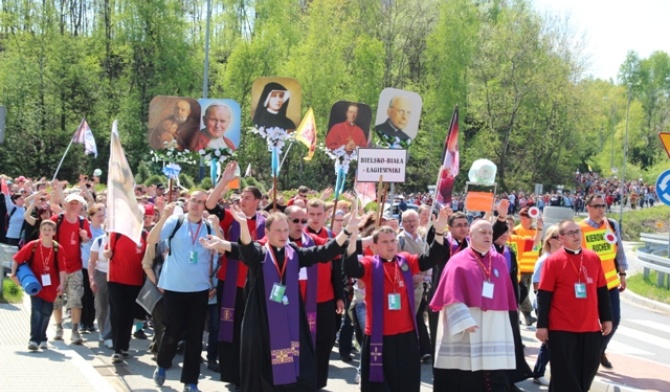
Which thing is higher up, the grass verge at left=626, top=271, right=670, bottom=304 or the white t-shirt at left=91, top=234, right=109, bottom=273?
the white t-shirt at left=91, top=234, right=109, bottom=273

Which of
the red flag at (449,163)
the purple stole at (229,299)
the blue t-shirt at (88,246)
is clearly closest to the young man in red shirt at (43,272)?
the blue t-shirt at (88,246)

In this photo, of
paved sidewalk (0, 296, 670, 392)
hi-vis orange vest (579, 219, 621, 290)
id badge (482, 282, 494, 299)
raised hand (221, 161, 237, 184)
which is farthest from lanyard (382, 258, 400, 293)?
hi-vis orange vest (579, 219, 621, 290)

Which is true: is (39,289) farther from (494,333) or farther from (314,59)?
(314,59)

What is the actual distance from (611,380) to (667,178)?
4.65 metres

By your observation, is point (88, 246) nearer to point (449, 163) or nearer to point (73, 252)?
A: point (73, 252)

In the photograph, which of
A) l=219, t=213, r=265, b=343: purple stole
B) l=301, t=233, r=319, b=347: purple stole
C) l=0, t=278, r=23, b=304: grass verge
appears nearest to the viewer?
l=301, t=233, r=319, b=347: purple stole

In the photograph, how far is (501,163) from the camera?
178 ft

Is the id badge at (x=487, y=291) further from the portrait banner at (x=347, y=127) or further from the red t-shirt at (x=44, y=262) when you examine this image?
the portrait banner at (x=347, y=127)

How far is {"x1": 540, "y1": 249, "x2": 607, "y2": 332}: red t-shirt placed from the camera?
7.04m

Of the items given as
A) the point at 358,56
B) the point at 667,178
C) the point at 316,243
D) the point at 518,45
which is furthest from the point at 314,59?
the point at 316,243

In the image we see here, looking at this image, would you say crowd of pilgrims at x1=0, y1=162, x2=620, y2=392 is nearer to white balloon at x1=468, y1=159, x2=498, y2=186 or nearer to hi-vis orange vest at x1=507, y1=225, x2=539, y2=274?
hi-vis orange vest at x1=507, y1=225, x2=539, y2=274

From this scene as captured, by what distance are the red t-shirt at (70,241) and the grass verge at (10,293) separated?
317 centimetres

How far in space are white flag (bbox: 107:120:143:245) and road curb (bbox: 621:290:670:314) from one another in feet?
37.4

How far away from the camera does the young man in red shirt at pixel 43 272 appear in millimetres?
9242
